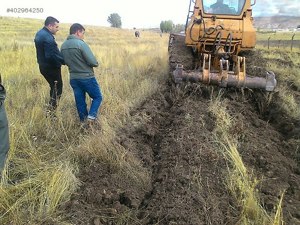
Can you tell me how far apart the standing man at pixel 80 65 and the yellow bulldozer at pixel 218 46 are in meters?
2.01

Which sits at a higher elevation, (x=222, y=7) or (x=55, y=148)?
(x=222, y=7)

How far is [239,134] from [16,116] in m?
3.64

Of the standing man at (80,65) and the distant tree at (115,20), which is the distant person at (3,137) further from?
the distant tree at (115,20)

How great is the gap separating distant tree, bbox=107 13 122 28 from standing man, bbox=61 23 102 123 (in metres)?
112

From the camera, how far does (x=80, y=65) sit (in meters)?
6.39

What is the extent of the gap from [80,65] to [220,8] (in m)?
4.53

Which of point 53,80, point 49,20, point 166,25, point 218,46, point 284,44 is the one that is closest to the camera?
point 49,20

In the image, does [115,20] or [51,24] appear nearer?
[51,24]

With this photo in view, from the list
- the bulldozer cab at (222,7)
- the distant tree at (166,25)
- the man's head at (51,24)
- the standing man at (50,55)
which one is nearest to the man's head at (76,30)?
the standing man at (50,55)

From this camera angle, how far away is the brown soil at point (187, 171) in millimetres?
3812

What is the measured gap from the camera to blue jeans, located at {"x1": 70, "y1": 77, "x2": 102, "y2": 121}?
6410mm

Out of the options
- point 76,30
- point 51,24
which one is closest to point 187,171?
point 76,30

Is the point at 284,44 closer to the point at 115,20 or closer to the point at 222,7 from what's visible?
the point at 222,7

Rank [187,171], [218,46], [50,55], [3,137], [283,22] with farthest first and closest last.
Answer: [283,22] → [218,46] → [50,55] → [187,171] → [3,137]
